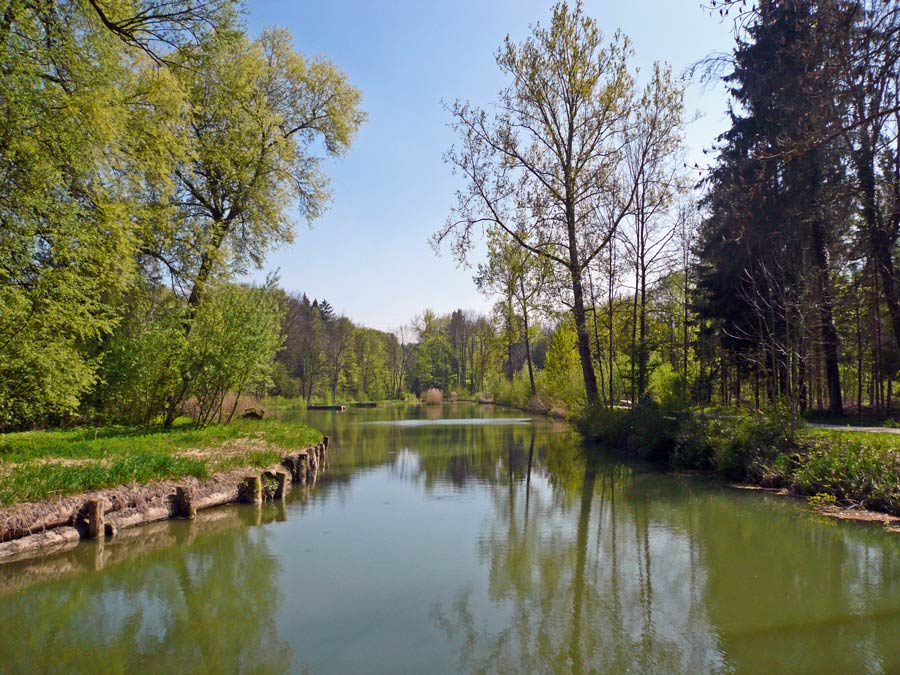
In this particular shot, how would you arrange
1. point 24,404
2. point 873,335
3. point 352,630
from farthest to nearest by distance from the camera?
point 873,335 → point 24,404 → point 352,630

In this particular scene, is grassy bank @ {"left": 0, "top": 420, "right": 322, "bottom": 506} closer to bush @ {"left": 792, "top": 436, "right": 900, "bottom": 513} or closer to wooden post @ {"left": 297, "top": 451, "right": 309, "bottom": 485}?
wooden post @ {"left": 297, "top": 451, "right": 309, "bottom": 485}

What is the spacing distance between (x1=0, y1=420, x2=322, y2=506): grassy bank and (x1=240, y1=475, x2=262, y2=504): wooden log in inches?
20.5

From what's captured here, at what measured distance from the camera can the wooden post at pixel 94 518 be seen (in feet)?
24.6

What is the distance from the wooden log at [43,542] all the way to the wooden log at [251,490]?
10.1ft

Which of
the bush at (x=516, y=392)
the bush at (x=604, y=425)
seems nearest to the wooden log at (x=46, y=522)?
the bush at (x=604, y=425)

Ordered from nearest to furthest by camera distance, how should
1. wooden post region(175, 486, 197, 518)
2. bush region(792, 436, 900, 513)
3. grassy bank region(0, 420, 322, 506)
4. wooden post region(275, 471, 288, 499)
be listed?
1. grassy bank region(0, 420, 322, 506)
2. bush region(792, 436, 900, 513)
3. wooden post region(175, 486, 197, 518)
4. wooden post region(275, 471, 288, 499)

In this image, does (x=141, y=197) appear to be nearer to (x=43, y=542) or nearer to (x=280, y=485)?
(x=280, y=485)

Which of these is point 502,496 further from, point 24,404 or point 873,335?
point 873,335

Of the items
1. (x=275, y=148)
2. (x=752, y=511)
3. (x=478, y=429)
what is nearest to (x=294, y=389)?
(x=478, y=429)

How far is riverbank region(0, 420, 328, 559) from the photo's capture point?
7.02 metres

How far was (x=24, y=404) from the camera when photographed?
960cm

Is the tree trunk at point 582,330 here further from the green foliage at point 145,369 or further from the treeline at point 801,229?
the green foliage at point 145,369

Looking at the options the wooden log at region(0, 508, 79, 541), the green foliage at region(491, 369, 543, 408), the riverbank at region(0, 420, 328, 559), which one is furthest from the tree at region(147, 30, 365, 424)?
the green foliage at region(491, 369, 543, 408)

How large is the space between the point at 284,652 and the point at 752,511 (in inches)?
297
